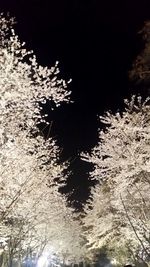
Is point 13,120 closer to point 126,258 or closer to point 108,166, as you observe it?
point 108,166

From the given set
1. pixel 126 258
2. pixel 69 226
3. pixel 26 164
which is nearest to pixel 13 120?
pixel 26 164

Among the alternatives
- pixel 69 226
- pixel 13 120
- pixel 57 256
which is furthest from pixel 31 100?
pixel 57 256

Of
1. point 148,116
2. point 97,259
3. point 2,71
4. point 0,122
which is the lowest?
point 0,122

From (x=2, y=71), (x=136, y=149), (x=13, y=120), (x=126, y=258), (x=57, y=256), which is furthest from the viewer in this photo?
(x=57, y=256)

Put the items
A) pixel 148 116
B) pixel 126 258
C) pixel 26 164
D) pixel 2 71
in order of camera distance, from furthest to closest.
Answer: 1. pixel 126 258
2. pixel 148 116
3. pixel 26 164
4. pixel 2 71

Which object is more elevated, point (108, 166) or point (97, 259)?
point (97, 259)

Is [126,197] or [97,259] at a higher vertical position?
[97,259]

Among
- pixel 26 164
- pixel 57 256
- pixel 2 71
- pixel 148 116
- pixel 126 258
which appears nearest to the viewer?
pixel 2 71

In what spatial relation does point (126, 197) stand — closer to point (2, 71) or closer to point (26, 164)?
point (26, 164)

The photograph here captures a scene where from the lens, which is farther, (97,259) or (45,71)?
(97,259)
